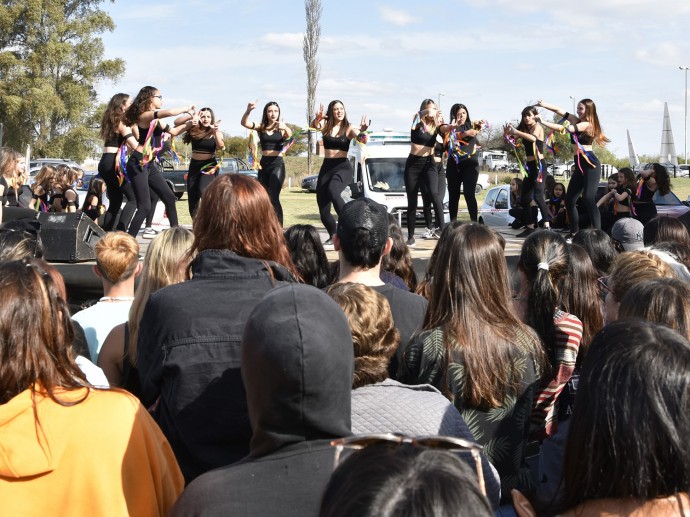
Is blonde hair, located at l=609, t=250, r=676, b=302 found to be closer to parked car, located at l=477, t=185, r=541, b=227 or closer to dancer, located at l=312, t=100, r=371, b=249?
dancer, located at l=312, t=100, r=371, b=249

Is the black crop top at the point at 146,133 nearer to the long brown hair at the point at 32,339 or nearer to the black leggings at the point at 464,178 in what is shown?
the black leggings at the point at 464,178

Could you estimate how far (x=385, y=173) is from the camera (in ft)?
54.3

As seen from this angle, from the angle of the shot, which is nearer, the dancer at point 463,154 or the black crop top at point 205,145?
the black crop top at point 205,145

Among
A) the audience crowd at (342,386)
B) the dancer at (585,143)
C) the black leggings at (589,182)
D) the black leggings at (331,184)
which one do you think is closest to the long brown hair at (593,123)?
the dancer at (585,143)

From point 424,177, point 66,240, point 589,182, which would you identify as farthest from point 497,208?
point 66,240

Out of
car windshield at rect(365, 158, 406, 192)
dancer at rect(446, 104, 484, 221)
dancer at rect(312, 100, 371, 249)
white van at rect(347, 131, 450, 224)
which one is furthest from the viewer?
car windshield at rect(365, 158, 406, 192)

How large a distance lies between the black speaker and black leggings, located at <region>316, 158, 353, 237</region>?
2669mm

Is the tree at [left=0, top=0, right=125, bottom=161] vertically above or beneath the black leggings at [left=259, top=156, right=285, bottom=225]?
above

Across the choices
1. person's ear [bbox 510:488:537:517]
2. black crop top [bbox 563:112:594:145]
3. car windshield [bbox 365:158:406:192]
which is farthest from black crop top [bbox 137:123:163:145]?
car windshield [bbox 365:158:406:192]

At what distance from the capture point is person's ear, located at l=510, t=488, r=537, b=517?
177 cm

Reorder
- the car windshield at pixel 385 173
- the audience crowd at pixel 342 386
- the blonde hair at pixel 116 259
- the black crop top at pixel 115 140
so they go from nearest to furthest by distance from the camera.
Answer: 1. the audience crowd at pixel 342 386
2. the blonde hair at pixel 116 259
3. the black crop top at pixel 115 140
4. the car windshield at pixel 385 173

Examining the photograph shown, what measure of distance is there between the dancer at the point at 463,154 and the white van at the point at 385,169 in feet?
18.4

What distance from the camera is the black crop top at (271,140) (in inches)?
388

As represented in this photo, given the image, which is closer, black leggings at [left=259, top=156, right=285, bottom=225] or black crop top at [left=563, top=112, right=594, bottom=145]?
black crop top at [left=563, top=112, right=594, bottom=145]
